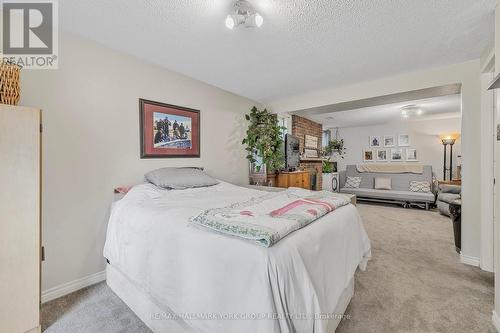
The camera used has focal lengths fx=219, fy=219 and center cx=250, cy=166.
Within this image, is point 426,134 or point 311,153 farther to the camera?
point 426,134

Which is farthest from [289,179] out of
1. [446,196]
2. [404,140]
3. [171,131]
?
[404,140]

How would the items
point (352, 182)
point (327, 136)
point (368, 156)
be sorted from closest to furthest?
point (352, 182) < point (368, 156) < point (327, 136)

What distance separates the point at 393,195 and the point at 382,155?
1.76 meters

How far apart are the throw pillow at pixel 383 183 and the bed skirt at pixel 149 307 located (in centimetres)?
488

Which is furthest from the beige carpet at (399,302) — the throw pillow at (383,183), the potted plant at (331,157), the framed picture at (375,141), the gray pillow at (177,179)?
the framed picture at (375,141)

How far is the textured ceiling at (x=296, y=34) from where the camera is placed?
1636 millimetres

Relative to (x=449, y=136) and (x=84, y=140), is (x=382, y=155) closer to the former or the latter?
(x=449, y=136)

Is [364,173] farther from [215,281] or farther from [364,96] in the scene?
[215,281]

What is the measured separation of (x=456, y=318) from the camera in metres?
1.56

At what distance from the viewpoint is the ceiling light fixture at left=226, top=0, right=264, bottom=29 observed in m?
1.57

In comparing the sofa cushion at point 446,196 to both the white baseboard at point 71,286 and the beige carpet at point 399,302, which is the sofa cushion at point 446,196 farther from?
the white baseboard at point 71,286

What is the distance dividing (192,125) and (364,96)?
2477 millimetres

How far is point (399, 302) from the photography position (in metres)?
1.73

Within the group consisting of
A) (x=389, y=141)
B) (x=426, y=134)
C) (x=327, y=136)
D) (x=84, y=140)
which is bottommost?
(x=84, y=140)
